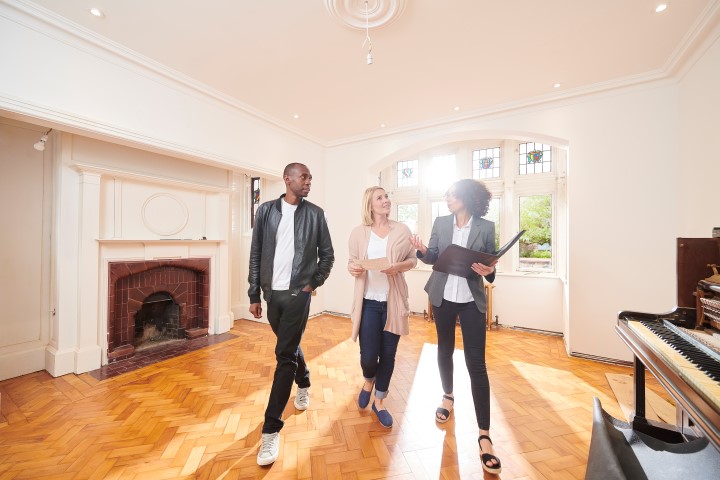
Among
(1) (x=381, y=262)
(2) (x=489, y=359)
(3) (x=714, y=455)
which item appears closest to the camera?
(3) (x=714, y=455)

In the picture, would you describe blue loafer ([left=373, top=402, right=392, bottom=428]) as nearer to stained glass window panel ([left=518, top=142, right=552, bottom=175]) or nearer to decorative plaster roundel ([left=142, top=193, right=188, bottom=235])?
decorative plaster roundel ([left=142, top=193, right=188, bottom=235])

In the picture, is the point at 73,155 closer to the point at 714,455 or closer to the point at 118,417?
the point at 118,417

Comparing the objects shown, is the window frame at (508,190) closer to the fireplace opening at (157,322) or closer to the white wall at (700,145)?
the white wall at (700,145)

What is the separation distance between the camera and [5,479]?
63.9 inches

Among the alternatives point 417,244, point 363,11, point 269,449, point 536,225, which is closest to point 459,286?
point 417,244

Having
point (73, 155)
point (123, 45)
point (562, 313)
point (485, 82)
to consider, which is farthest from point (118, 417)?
point (562, 313)

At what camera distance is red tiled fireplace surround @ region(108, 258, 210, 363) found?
3350 millimetres

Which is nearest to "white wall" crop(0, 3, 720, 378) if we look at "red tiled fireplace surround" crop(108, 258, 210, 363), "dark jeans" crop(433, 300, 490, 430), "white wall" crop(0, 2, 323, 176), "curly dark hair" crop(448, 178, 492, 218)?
"white wall" crop(0, 2, 323, 176)

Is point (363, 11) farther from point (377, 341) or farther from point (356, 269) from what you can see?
point (377, 341)

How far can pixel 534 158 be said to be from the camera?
4.96 m

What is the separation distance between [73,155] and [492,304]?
585 centimetres

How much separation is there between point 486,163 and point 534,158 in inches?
30.8

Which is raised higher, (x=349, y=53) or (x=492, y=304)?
(x=349, y=53)

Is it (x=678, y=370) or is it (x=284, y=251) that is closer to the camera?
(x=678, y=370)
